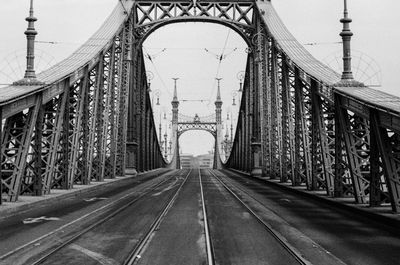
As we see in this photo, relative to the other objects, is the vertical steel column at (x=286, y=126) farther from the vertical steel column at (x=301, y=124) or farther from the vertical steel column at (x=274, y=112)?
A: the vertical steel column at (x=301, y=124)

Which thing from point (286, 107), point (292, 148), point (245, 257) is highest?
point (286, 107)

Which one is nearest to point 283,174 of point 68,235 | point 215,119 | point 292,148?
point 292,148

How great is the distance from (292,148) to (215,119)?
123 meters

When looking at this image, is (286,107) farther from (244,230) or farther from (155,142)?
(155,142)

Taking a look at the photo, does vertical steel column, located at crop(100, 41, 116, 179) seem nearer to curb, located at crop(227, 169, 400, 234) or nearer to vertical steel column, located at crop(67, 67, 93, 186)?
vertical steel column, located at crop(67, 67, 93, 186)

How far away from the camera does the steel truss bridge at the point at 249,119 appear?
16.7 metres

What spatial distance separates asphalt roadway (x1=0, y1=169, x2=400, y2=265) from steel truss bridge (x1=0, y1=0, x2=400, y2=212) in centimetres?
212

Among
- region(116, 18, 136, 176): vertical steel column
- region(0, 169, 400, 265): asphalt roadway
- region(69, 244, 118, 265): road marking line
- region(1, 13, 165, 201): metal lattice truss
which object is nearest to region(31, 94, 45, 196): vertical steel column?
region(1, 13, 165, 201): metal lattice truss

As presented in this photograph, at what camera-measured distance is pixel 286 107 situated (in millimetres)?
29172

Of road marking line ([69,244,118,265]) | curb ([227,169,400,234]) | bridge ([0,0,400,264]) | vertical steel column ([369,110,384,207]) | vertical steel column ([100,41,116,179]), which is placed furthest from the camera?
vertical steel column ([100,41,116,179])

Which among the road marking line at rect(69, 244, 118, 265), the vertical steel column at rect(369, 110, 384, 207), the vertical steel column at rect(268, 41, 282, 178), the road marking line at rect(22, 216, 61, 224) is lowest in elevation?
the road marking line at rect(69, 244, 118, 265)

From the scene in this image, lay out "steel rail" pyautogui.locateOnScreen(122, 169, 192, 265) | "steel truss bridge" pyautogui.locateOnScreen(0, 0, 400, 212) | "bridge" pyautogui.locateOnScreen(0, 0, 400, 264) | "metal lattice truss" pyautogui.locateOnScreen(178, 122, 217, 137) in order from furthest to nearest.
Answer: "metal lattice truss" pyautogui.locateOnScreen(178, 122, 217, 137), "steel truss bridge" pyautogui.locateOnScreen(0, 0, 400, 212), "bridge" pyautogui.locateOnScreen(0, 0, 400, 264), "steel rail" pyautogui.locateOnScreen(122, 169, 192, 265)

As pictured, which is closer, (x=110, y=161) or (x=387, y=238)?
(x=387, y=238)

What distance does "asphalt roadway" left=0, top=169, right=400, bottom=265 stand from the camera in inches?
361
